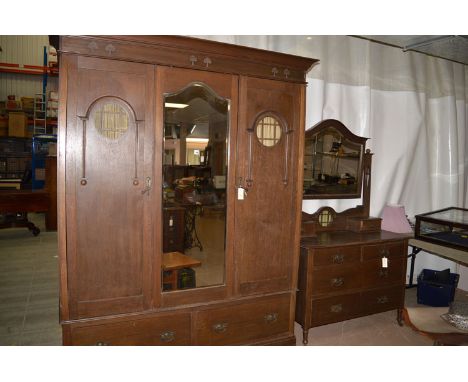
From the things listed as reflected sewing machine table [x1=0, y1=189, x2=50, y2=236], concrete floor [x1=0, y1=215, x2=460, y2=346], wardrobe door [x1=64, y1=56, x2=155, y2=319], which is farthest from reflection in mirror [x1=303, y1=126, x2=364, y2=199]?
reflected sewing machine table [x1=0, y1=189, x2=50, y2=236]

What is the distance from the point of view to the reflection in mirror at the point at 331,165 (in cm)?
299

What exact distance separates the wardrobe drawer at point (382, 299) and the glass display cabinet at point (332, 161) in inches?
35.5

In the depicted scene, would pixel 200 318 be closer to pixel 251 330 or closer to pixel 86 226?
pixel 251 330

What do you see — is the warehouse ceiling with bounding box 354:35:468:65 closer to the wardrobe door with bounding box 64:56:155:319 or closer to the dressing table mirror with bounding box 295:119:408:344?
the dressing table mirror with bounding box 295:119:408:344

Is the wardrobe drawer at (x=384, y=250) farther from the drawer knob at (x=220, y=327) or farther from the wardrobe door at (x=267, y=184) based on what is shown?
the drawer knob at (x=220, y=327)

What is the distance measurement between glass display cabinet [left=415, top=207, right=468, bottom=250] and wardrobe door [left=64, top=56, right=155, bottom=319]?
8.50 ft

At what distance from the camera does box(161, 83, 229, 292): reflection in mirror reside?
203 centimetres

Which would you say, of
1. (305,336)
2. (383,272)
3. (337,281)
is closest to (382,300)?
(383,272)

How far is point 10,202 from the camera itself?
5613 millimetres

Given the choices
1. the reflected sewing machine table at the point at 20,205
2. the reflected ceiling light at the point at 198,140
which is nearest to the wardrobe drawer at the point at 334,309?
the reflected ceiling light at the point at 198,140

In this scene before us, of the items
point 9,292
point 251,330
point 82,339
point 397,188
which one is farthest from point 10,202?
point 397,188

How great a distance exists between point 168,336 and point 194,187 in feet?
3.03

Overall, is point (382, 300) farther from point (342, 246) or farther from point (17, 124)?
point (17, 124)

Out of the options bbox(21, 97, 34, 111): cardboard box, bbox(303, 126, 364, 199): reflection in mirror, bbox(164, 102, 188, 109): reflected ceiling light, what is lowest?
bbox(303, 126, 364, 199): reflection in mirror
